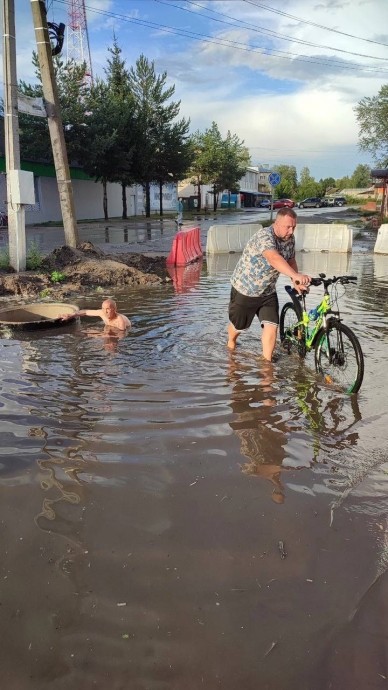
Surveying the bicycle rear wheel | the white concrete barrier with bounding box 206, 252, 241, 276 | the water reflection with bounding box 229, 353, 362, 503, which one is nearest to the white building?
the white concrete barrier with bounding box 206, 252, 241, 276

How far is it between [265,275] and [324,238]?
17457mm

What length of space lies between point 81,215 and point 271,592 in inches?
1832

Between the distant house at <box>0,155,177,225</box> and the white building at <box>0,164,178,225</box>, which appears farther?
the white building at <box>0,164,178,225</box>

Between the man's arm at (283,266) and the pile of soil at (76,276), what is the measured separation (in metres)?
6.39

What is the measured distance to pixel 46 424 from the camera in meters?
4.57

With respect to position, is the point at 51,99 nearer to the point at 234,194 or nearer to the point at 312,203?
the point at 312,203

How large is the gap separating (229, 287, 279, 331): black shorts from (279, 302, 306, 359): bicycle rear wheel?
31cm

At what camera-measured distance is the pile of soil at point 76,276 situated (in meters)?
11.3

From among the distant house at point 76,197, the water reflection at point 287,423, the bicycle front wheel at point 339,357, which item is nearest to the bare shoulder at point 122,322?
the water reflection at point 287,423

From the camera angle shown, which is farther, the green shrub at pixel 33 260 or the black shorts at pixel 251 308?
the green shrub at pixel 33 260

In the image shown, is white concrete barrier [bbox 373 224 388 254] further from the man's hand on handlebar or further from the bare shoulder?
the man's hand on handlebar

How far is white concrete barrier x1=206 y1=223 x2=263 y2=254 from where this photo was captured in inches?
837

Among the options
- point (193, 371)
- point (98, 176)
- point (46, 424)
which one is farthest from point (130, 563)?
point (98, 176)

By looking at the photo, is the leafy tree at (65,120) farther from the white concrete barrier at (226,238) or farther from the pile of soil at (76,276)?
the pile of soil at (76,276)
